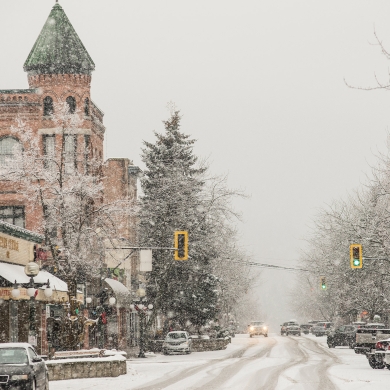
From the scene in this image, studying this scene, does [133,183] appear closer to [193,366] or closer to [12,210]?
[12,210]

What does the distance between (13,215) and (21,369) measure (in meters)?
31.2

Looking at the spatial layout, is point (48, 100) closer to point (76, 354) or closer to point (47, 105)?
point (47, 105)

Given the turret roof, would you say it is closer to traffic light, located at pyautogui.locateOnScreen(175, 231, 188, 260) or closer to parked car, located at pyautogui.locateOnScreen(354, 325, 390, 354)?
traffic light, located at pyautogui.locateOnScreen(175, 231, 188, 260)

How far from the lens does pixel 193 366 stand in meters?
34.4

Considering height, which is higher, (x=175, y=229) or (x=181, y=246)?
(x=175, y=229)

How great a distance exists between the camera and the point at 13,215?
160ft

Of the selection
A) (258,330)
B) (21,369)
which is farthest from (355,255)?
(258,330)

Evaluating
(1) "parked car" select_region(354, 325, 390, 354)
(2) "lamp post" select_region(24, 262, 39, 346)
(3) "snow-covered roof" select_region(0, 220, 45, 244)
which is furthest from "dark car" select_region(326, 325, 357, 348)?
(2) "lamp post" select_region(24, 262, 39, 346)

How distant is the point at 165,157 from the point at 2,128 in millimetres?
11945

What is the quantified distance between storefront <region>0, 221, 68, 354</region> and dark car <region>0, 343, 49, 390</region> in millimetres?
9343

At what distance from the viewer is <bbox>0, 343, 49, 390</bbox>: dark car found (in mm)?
18156

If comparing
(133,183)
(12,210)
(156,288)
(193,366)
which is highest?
(133,183)

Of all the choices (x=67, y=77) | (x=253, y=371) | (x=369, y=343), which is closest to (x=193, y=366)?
(x=253, y=371)

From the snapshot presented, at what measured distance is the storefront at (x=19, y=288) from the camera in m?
31.3
